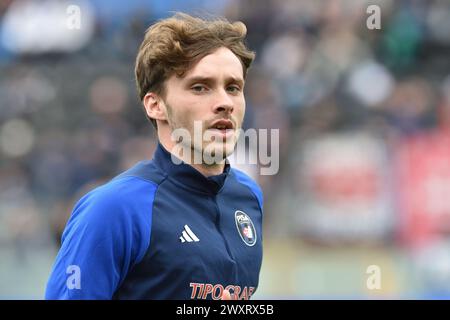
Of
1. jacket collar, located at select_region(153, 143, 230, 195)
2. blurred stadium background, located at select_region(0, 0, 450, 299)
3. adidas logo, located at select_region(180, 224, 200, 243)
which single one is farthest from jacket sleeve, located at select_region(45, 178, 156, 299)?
blurred stadium background, located at select_region(0, 0, 450, 299)

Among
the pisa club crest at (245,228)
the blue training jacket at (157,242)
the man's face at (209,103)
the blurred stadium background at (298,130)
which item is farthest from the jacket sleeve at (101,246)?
the blurred stadium background at (298,130)

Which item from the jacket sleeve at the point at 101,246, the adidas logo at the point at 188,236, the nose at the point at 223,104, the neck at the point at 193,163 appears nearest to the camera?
the jacket sleeve at the point at 101,246

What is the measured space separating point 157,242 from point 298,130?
8482mm

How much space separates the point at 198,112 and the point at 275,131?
8102mm

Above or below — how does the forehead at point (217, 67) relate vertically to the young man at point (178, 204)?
above

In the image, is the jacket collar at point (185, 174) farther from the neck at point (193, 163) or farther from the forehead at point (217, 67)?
the forehead at point (217, 67)

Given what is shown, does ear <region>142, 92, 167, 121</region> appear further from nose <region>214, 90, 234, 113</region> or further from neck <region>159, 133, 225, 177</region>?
nose <region>214, 90, 234, 113</region>

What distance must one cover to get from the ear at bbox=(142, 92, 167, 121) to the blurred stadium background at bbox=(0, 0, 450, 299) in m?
6.53

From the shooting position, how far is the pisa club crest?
4262 millimetres

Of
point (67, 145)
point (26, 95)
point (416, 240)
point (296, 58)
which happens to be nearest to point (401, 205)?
point (416, 240)

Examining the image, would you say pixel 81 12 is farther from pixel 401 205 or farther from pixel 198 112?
pixel 198 112

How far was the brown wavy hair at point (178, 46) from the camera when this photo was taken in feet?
13.6

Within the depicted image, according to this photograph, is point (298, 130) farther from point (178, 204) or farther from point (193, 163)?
point (178, 204)

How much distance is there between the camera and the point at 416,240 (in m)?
11.4
